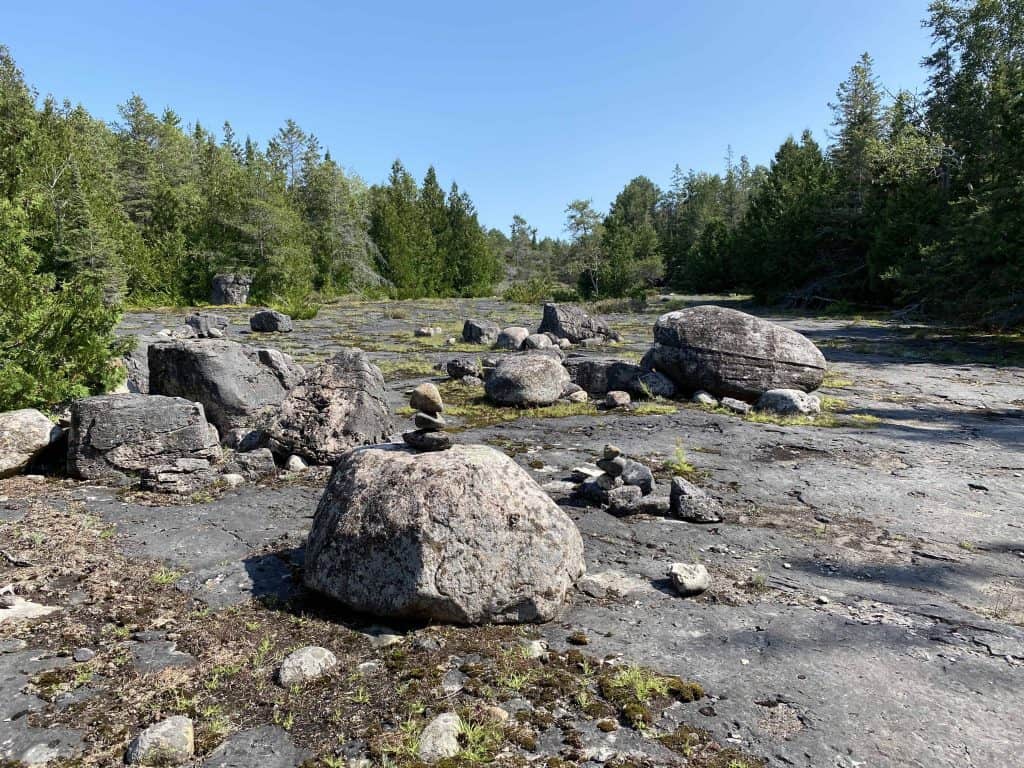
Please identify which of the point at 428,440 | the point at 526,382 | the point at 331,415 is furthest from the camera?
the point at 526,382

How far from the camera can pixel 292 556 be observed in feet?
17.8

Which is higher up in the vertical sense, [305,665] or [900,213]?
[900,213]

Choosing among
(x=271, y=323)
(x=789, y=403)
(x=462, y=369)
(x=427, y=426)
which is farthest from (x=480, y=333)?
(x=427, y=426)

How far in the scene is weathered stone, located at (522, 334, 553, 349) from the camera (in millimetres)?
18609

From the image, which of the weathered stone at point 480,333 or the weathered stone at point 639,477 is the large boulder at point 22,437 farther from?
the weathered stone at point 480,333

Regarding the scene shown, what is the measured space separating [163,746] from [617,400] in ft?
31.1

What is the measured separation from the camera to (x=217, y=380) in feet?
29.6

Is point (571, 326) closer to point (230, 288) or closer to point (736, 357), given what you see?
point (736, 357)

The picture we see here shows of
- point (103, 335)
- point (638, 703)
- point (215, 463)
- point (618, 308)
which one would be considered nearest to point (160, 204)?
point (618, 308)

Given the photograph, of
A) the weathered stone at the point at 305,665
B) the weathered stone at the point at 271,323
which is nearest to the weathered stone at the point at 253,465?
the weathered stone at the point at 305,665

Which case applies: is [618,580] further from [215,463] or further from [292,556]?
[215,463]

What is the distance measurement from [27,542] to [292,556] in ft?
7.81

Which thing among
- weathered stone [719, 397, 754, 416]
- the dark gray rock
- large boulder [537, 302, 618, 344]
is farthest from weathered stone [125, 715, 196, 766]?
large boulder [537, 302, 618, 344]

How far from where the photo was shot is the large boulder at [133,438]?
735cm
